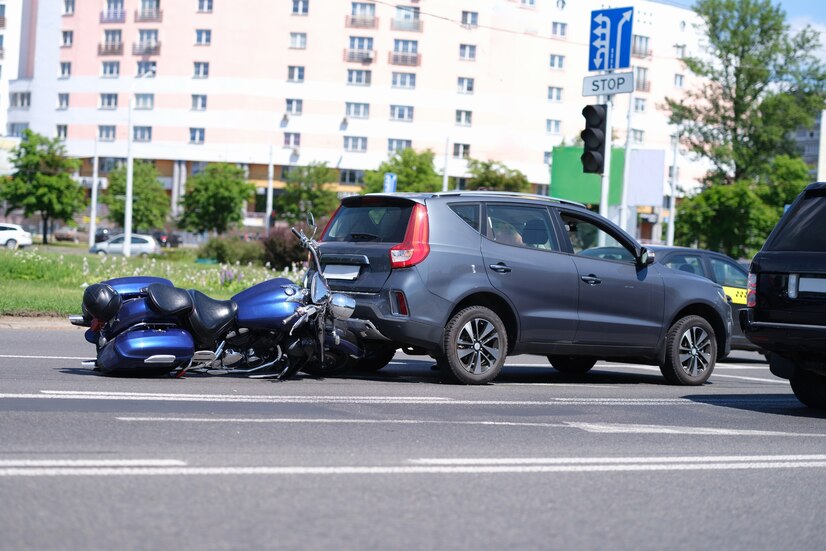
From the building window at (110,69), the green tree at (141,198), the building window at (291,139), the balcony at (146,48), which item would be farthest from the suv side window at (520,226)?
the building window at (110,69)

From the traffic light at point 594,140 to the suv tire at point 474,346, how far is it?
6.79 metres

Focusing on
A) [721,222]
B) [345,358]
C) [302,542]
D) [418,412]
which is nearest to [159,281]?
[345,358]

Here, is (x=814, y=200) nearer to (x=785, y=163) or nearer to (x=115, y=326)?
(x=115, y=326)

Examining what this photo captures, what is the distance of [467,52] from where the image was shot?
84.1 meters

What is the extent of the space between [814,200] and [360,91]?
75407 mm

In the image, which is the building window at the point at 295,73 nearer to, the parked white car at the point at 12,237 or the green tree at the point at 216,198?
the green tree at the point at 216,198

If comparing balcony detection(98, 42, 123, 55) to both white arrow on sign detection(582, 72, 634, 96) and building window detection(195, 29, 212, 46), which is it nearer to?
→ building window detection(195, 29, 212, 46)

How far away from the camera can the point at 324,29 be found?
274 ft

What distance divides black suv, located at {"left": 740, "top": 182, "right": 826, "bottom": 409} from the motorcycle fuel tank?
13.0 ft

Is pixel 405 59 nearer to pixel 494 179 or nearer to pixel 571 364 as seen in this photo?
pixel 494 179

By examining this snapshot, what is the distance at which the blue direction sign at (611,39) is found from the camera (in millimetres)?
19641

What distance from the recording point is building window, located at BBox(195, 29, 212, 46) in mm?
82125

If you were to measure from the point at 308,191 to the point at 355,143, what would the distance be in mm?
6516

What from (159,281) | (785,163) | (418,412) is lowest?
(418,412)
